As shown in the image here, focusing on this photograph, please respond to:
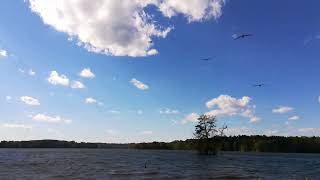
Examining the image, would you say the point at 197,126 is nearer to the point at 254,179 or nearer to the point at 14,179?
the point at 254,179

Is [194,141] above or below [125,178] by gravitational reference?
above

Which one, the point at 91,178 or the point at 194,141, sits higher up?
the point at 194,141

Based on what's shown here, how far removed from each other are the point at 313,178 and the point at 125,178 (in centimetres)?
2638

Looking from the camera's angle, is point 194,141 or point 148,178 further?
point 194,141

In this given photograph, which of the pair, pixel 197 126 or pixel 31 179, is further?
pixel 197 126

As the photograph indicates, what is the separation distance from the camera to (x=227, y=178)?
58.2 meters

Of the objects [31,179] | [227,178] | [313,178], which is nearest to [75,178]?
[31,179]

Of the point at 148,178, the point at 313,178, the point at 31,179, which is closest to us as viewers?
the point at 31,179

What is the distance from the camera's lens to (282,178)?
198 ft

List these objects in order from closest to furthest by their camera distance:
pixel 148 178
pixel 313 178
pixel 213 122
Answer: pixel 148 178 → pixel 313 178 → pixel 213 122

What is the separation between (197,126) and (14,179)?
3917 inches

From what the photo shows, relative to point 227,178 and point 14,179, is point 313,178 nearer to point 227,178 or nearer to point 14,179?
point 227,178

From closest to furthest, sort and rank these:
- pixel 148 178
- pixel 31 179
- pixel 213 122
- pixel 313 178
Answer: pixel 31 179, pixel 148 178, pixel 313 178, pixel 213 122

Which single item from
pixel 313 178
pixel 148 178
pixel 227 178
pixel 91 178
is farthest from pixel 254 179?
pixel 91 178
